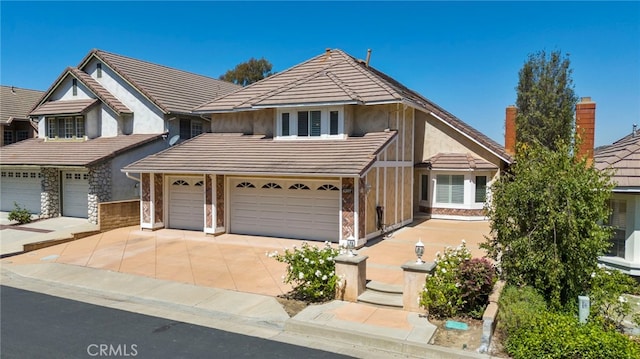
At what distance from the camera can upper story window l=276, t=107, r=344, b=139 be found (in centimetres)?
1681

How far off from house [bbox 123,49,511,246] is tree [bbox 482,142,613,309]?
5759 mm

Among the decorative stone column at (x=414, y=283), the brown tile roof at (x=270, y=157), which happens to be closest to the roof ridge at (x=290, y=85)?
the brown tile roof at (x=270, y=157)

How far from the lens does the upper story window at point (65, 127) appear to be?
2309cm

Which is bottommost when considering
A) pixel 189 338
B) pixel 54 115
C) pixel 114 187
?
pixel 189 338

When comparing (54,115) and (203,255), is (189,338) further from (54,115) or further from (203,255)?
(54,115)

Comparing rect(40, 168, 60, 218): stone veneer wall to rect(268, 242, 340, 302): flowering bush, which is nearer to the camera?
rect(268, 242, 340, 302): flowering bush

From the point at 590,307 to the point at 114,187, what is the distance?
63.1ft

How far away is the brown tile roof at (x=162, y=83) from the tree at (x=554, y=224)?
18.1 m

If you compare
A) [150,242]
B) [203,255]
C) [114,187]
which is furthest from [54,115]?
[203,255]

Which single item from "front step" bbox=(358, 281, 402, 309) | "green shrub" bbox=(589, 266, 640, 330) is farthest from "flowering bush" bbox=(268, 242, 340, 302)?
"green shrub" bbox=(589, 266, 640, 330)

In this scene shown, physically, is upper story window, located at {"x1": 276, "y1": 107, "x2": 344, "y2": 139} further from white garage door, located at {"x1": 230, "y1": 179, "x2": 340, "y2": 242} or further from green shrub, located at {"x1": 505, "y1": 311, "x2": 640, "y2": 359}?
green shrub, located at {"x1": 505, "y1": 311, "x2": 640, "y2": 359}

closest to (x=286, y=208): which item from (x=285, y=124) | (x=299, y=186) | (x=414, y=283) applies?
(x=299, y=186)

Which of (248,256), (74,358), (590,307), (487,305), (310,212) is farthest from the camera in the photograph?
(310,212)

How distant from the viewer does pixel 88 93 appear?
23266mm
